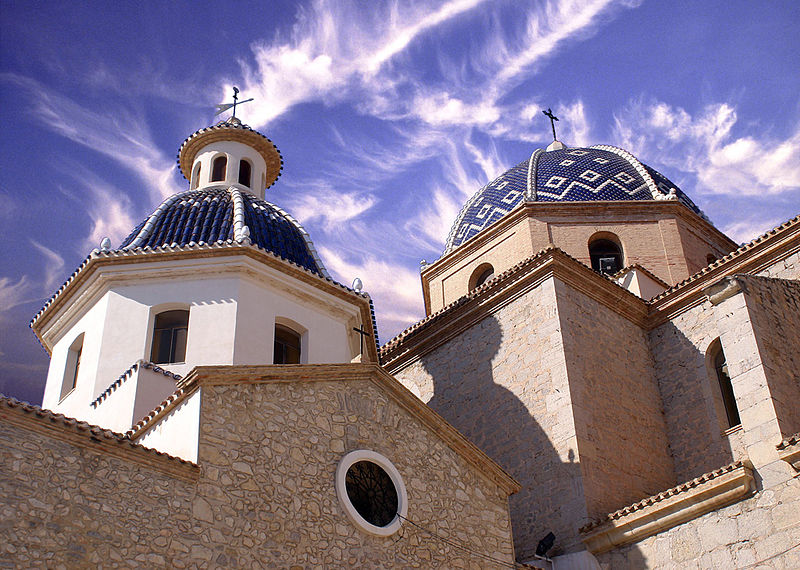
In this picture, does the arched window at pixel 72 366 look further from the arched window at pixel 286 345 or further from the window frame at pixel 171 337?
the arched window at pixel 286 345

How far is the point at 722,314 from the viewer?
34.0ft

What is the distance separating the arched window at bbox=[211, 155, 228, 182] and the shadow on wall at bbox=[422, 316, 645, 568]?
484cm

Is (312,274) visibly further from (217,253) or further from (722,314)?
(722,314)

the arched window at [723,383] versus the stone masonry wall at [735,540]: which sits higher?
the arched window at [723,383]

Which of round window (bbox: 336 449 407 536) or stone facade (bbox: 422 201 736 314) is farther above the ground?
stone facade (bbox: 422 201 736 314)

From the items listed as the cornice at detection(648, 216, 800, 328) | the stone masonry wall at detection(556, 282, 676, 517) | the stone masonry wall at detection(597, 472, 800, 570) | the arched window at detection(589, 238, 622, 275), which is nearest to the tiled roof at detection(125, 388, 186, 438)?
the stone masonry wall at detection(556, 282, 676, 517)

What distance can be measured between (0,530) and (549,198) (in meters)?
13.4

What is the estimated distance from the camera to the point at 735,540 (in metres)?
9.16

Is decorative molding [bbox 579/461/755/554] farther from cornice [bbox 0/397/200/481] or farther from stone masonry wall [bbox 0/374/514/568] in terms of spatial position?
cornice [bbox 0/397/200/481]

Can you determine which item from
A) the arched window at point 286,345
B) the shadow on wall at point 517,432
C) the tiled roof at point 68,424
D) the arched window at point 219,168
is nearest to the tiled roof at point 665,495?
the shadow on wall at point 517,432

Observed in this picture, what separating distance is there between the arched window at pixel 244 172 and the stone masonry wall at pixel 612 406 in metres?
6.06

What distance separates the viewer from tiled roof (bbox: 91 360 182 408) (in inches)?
409

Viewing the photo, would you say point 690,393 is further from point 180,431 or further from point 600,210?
point 180,431

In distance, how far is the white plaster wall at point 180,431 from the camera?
315 inches
